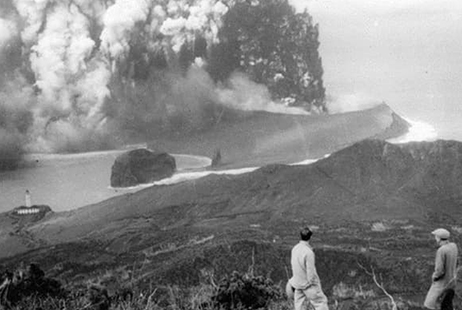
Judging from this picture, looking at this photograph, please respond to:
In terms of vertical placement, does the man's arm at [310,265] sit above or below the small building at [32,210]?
above

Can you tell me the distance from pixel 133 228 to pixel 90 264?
649 centimetres

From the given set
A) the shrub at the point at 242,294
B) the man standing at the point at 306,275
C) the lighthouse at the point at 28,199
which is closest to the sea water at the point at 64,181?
the lighthouse at the point at 28,199

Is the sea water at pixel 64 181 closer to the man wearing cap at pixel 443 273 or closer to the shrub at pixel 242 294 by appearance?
the shrub at pixel 242 294

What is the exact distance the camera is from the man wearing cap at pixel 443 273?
29.5ft

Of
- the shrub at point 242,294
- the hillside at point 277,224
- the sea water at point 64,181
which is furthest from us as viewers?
the sea water at point 64,181

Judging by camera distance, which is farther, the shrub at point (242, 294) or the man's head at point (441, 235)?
the shrub at point (242, 294)

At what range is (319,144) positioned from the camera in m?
49.7

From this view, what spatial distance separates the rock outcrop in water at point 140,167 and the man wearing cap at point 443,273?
123 ft

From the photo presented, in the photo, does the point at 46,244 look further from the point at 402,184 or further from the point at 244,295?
the point at 244,295

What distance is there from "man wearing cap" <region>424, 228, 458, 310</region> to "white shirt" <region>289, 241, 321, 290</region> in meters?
1.87

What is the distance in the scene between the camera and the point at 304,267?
855 centimetres

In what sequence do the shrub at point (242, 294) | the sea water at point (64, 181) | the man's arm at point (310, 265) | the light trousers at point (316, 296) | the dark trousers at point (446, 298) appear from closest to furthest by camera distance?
the man's arm at point (310, 265)
the light trousers at point (316, 296)
the dark trousers at point (446, 298)
the shrub at point (242, 294)
the sea water at point (64, 181)

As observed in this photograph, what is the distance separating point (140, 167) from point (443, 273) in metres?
39.8

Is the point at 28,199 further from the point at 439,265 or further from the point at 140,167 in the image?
the point at 439,265
